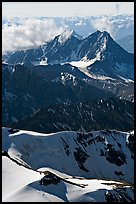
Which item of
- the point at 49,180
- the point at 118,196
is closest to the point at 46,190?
the point at 49,180

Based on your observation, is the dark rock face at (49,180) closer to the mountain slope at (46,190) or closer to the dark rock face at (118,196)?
the mountain slope at (46,190)

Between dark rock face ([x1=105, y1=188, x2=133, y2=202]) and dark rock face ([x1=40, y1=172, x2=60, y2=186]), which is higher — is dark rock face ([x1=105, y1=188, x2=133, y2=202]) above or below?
below

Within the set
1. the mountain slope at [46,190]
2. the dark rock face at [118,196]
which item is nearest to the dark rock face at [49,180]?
the mountain slope at [46,190]

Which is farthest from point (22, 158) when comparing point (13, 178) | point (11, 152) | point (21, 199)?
point (21, 199)

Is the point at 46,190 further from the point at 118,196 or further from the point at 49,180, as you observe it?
the point at 118,196

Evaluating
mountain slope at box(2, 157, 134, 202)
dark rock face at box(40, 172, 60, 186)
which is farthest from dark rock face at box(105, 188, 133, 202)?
dark rock face at box(40, 172, 60, 186)

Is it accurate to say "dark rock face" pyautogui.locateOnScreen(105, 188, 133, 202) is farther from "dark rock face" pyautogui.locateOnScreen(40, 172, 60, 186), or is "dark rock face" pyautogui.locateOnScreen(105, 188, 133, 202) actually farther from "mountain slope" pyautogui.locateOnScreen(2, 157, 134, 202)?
"dark rock face" pyautogui.locateOnScreen(40, 172, 60, 186)

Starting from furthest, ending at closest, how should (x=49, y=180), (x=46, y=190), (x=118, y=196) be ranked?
(x=118, y=196), (x=49, y=180), (x=46, y=190)

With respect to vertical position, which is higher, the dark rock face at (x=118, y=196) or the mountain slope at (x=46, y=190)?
the mountain slope at (x=46, y=190)

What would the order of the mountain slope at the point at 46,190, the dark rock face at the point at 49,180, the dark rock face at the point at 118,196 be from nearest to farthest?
the mountain slope at the point at 46,190, the dark rock face at the point at 49,180, the dark rock face at the point at 118,196

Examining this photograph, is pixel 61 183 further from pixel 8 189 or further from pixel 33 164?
pixel 33 164

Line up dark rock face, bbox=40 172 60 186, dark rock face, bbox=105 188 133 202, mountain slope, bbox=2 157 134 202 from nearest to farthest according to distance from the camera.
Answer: mountain slope, bbox=2 157 134 202
dark rock face, bbox=40 172 60 186
dark rock face, bbox=105 188 133 202

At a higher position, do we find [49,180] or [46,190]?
[49,180]
